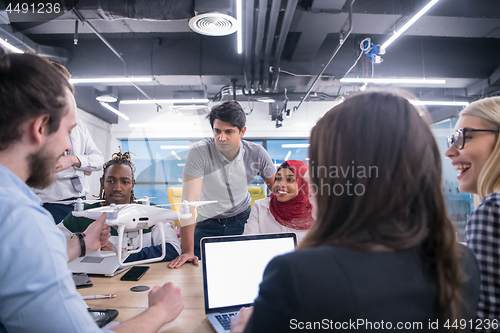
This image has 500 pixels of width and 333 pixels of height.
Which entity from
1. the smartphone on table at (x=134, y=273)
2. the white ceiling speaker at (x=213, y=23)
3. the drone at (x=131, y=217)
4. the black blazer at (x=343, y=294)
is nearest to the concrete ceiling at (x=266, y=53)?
the white ceiling speaker at (x=213, y=23)

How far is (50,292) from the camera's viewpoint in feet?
1.77

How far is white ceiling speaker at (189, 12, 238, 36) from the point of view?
2881mm

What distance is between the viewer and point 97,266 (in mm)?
1387

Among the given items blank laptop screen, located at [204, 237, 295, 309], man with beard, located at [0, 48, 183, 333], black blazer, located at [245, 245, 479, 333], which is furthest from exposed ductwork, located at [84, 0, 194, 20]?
black blazer, located at [245, 245, 479, 333]

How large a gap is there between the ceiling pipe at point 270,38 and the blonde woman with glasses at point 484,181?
239 centimetres

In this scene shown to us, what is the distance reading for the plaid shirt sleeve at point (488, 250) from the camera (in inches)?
28.0

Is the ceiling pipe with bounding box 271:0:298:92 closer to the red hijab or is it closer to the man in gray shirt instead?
the man in gray shirt

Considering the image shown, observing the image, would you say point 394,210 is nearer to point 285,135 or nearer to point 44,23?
point 44,23

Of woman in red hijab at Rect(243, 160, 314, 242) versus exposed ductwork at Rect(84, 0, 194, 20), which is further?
Answer: exposed ductwork at Rect(84, 0, 194, 20)

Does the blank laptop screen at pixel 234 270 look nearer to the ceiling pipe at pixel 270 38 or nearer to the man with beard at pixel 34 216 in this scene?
the man with beard at pixel 34 216

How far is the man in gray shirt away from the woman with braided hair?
292 mm

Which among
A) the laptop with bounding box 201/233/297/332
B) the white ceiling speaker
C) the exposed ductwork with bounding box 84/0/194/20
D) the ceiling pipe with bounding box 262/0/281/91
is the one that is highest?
the exposed ductwork with bounding box 84/0/194/20

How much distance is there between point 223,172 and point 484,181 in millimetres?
1571

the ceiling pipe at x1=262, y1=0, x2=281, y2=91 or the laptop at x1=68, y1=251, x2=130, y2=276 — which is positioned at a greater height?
the ceiling pipe at x1=262, y1=0, x2=281, y2=91
